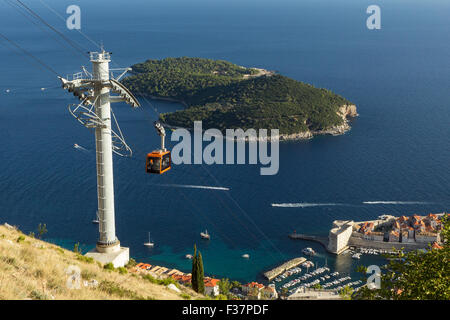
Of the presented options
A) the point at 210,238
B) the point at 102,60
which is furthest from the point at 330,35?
the point at 102,60

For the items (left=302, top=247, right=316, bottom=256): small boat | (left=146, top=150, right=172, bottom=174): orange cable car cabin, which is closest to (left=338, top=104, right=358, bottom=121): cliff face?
(left=302, top=247, right=316, bottom=256): small boat

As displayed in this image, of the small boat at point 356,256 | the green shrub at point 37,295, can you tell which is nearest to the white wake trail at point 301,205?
the small boat at point 356,256

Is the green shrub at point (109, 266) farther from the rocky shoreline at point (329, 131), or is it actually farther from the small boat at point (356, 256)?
the rocky shoreline at point (329, 131)

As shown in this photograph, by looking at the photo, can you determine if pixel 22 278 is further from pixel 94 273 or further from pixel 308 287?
pixel 308 287

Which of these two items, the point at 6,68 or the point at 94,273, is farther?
the point at 6,68

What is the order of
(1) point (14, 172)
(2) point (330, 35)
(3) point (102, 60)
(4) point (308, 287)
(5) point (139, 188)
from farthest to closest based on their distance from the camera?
(2) point (330, 35)
(1) point (14, 172)
(5) point (139, 188)
(4) point (308, 287)
(3) point (102, 60)
